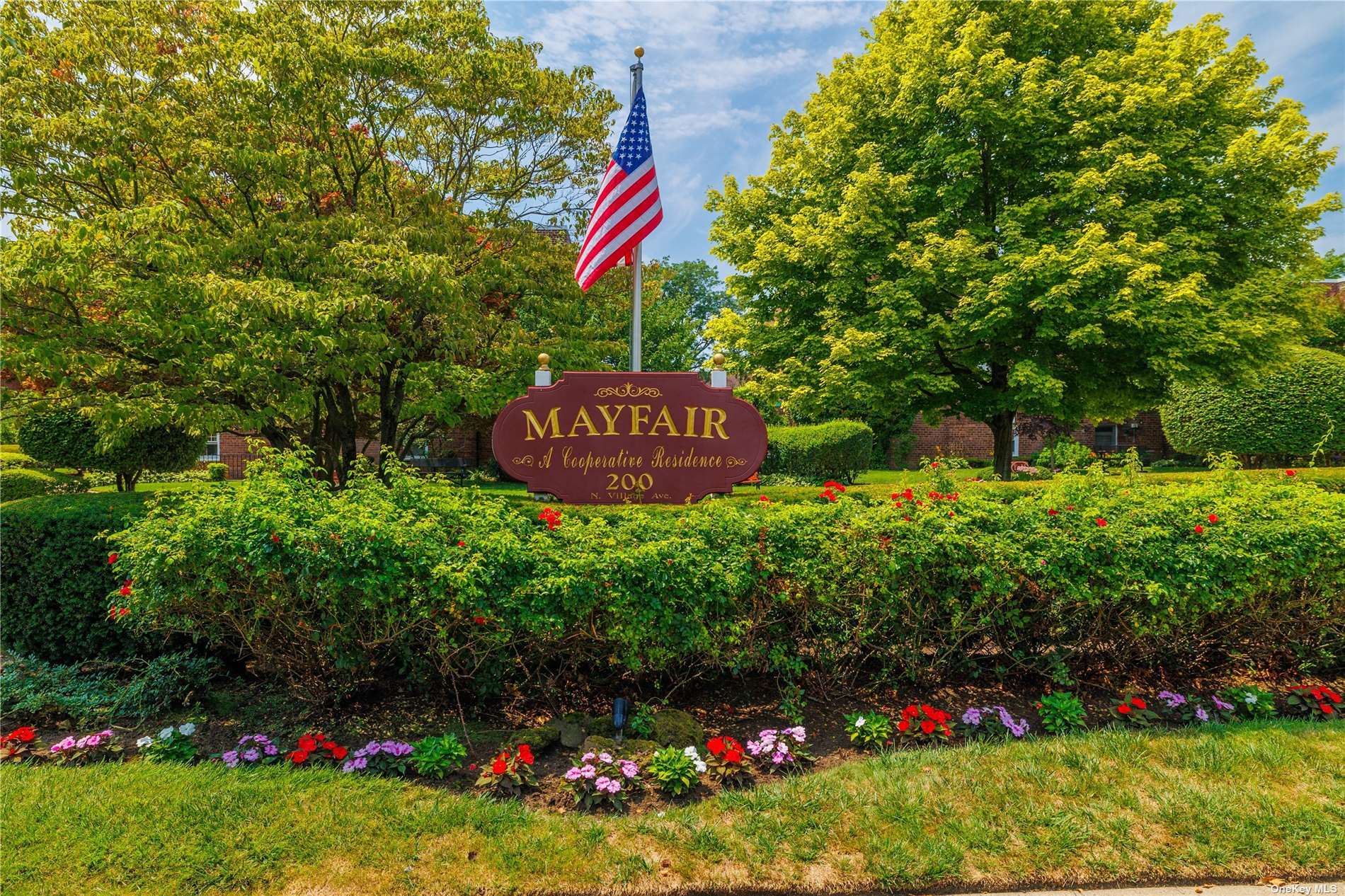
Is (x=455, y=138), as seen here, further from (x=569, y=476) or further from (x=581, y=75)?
(x=569, y=476)

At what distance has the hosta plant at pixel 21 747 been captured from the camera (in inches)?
133

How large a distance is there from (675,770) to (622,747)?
40cm

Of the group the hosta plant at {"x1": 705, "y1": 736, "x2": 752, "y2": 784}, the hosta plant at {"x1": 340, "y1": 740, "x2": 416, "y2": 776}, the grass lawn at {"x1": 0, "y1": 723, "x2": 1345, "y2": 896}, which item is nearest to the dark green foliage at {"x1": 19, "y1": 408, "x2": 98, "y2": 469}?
the grass lawn at {"x1": 0, "y1": 723, "x2": 1345, "y2": 896}

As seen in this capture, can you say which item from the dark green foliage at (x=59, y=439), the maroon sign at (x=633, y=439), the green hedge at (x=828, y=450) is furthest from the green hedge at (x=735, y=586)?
the green hedge at (x=828, y=450)

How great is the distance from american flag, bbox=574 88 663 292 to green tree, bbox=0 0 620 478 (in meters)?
1.56

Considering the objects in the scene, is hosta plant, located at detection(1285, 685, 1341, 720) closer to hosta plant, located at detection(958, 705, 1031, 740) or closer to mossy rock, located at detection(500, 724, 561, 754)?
hosta plant, located at detection(958, 705, 1031, 740)

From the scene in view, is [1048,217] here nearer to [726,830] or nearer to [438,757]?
[726,830]

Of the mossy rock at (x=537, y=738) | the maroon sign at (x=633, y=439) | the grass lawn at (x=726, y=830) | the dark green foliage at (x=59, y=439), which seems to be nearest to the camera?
the grass lawn at (x=726, y=830)

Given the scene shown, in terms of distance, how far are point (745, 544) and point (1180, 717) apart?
8.81ft

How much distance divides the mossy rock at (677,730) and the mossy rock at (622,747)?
71mm

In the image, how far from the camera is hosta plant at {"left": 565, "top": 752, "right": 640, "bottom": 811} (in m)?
2.98

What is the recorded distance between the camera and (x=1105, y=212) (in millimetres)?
9867

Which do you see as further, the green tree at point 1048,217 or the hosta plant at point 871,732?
the green tree at point 1048,217

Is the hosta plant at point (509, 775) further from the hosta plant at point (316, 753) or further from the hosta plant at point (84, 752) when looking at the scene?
the hosta plant at point (84, 752)
